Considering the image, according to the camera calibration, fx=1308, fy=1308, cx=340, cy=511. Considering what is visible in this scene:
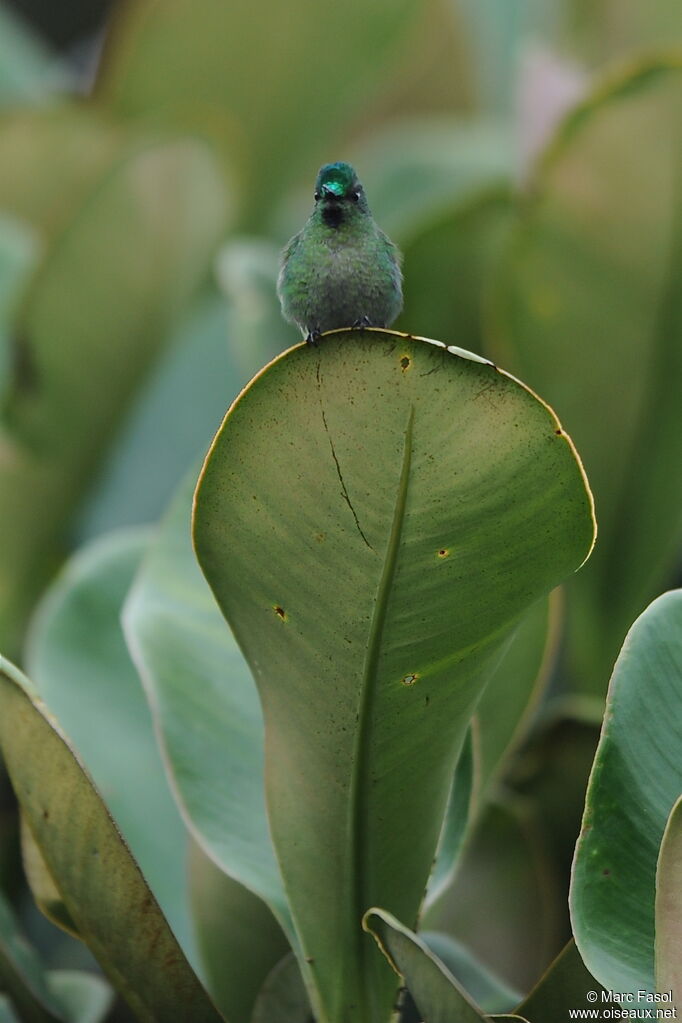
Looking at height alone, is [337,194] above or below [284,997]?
above

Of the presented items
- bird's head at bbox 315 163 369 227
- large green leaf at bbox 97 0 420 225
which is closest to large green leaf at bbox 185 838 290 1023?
bird's head at bbox 315 163 369 227

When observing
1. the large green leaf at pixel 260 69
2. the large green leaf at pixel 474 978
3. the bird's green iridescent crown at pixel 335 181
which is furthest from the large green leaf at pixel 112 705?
the large green leaf at pixel 260 69

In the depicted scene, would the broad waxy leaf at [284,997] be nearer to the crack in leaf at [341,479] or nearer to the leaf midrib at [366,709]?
the leaf midrib at [366,709]

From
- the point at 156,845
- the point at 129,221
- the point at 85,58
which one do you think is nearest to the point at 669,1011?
the point at 156,845

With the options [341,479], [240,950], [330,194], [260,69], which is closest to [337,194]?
[330,194]

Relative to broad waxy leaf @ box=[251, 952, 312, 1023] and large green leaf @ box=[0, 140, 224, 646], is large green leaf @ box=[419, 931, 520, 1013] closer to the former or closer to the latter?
broad waxy leaf @ box=[251, 952, 312, 1023]

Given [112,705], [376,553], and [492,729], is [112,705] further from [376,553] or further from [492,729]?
[376,553]

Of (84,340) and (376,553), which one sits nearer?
(376,553)
